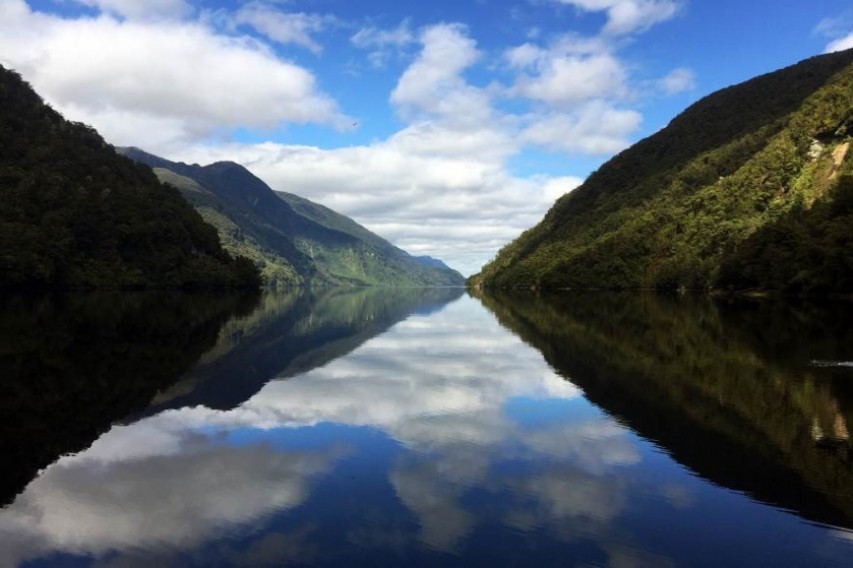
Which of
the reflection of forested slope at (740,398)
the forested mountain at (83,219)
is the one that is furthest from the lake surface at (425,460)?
the forested mountain at (83,219)

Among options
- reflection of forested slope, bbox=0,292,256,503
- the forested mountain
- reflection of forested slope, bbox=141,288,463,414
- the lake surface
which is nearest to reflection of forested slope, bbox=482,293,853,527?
the lake surface

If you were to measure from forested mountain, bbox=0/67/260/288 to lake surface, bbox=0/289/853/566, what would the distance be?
372ft

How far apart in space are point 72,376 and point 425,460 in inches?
722

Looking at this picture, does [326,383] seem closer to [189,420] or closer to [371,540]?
[189,420]

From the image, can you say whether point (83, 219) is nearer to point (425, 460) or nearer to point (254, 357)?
point (254, 357)

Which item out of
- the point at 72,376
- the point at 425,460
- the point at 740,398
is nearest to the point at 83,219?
the point at 72,376

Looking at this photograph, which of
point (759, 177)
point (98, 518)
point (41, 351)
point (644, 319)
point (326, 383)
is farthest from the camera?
point (759, 177)

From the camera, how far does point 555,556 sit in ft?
35.0

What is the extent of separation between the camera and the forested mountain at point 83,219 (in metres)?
132

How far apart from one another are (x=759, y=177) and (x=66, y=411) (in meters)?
218

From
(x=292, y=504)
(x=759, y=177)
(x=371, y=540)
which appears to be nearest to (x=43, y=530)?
(x=292, y=504)

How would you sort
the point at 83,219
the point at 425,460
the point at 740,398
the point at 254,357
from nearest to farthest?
the point at 425,460, the point at 740,398, the point at 254,357, the point at 83,219

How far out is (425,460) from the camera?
16.7 meters

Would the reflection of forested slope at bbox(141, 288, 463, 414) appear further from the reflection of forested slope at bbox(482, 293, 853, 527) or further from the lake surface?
the reflection of forested slope at bbox(482, 293, 853, 527)
